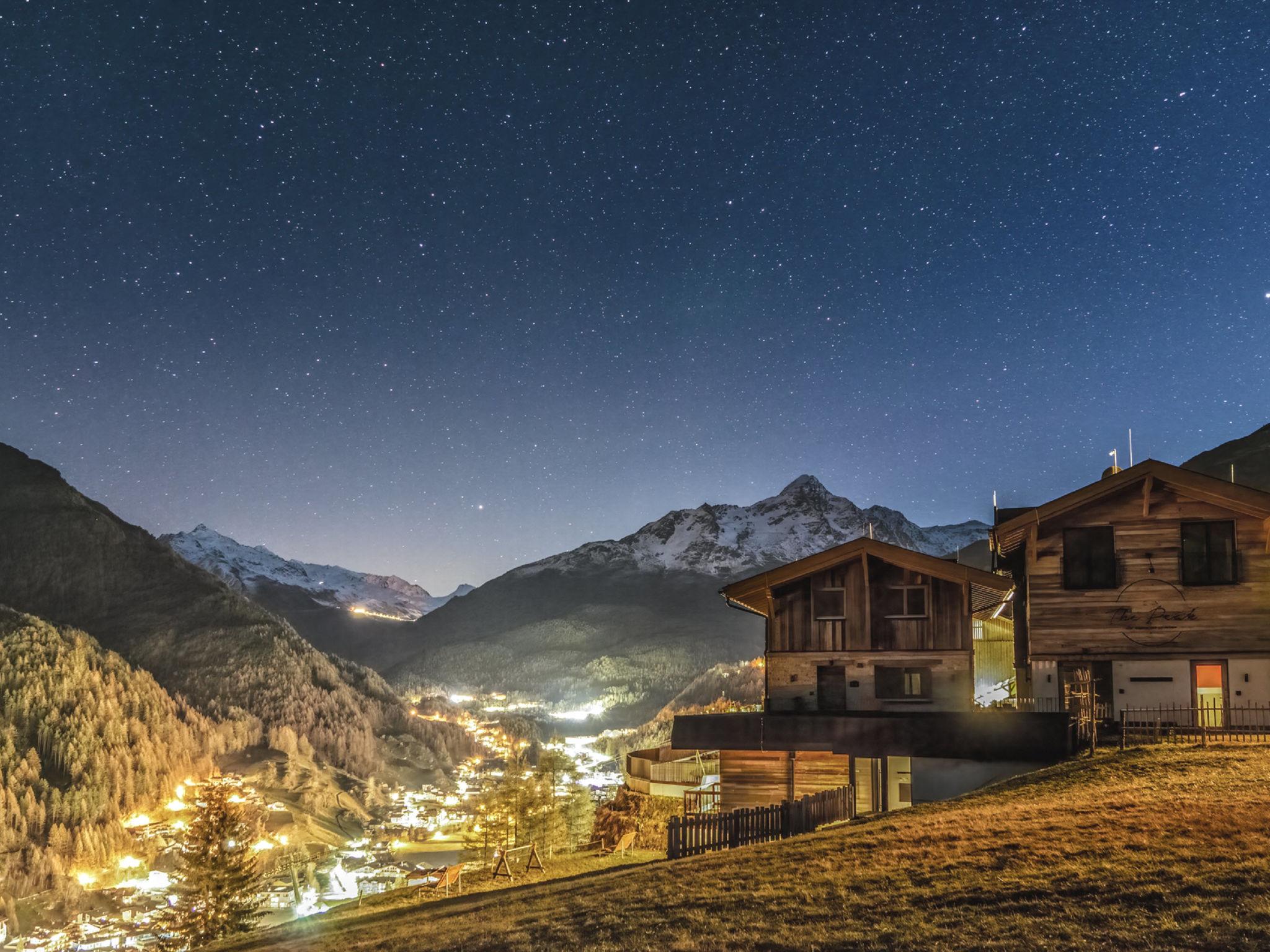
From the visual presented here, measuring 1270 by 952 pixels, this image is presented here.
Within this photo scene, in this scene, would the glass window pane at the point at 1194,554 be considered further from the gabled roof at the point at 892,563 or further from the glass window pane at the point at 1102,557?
the gabled roof at the point at 892,563

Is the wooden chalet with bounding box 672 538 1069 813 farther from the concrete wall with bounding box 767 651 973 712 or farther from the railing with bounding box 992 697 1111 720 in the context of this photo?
the railing with bounding box 992 697 1111 720

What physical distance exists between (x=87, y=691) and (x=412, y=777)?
6008 centimetres

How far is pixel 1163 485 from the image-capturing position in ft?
99.0

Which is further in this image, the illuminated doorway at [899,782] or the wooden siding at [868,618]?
the wooden siding at [868,618]

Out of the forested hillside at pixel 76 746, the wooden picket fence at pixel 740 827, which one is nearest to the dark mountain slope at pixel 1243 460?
the wooden picket fence at pixel 740 827

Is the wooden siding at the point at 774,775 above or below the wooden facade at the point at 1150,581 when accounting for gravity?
below

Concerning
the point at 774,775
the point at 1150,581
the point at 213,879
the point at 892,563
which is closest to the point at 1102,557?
the point at 1150,581

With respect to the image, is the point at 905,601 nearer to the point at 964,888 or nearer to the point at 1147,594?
the point at 1147,594

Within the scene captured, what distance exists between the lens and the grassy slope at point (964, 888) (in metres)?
10.6

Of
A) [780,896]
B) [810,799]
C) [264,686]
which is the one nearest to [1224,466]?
[810,799]

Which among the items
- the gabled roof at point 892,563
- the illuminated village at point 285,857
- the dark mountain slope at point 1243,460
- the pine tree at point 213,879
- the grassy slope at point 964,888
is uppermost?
the dark mountain slope at point 1243,460

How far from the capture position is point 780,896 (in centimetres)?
1360

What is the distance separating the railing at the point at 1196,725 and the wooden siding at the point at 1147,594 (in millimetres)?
1918

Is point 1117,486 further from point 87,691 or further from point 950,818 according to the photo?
point 87,691
